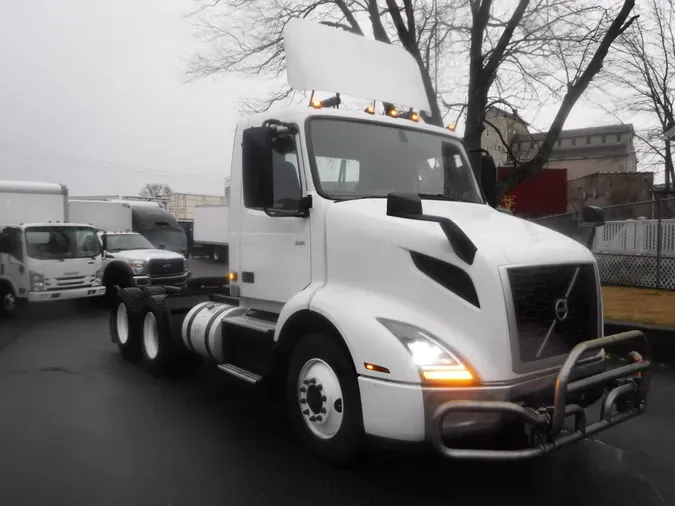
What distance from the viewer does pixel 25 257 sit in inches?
467

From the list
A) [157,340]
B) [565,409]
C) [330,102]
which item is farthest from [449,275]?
[157,340]

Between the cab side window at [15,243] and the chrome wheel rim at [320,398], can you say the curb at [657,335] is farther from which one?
the cab side window at [15,243]

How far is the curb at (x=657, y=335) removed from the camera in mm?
Answer: 8064

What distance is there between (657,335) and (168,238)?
17900 millimetres

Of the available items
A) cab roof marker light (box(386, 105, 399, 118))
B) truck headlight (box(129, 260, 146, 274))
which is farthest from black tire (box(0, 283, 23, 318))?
cab roof marker light (box(386, 105, 399, 118))

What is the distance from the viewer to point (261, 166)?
179 inches

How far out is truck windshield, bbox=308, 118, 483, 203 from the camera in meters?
4.64

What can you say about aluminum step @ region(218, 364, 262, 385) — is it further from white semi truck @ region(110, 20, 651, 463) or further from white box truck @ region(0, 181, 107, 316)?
white box truck @ region(0, 181, 107, 316)

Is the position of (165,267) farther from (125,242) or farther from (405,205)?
(405,205)

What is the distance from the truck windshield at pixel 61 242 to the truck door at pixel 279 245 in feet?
27.7

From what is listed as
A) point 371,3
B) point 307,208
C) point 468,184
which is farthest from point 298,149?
point 371,3

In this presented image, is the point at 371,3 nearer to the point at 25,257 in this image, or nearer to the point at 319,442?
the point at 25,257

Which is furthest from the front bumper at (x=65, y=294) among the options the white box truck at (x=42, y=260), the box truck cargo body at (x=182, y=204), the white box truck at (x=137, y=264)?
the box truck cargo body at (x=182, y=204)

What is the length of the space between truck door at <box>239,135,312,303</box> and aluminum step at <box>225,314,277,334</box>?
0.21 metres
